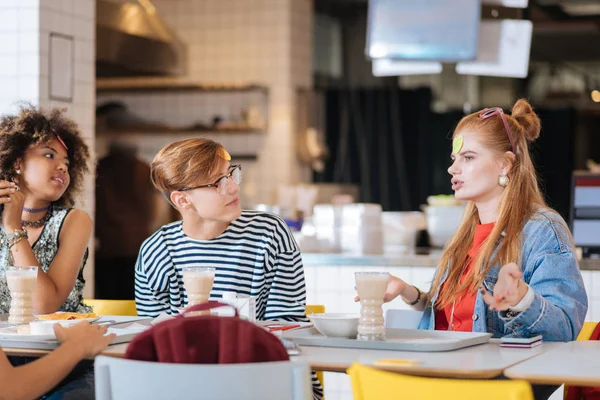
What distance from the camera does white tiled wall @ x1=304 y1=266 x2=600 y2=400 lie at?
457 cm

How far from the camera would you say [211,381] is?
70.3 inches

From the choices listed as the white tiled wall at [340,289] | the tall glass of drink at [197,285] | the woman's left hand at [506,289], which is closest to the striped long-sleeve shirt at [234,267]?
the tall glass of drink at [197,285]

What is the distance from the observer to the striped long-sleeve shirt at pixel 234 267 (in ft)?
9.86

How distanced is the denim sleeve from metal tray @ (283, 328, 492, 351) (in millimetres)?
165

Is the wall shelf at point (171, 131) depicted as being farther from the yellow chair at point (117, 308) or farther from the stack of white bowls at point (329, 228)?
the yellow chair at point (117, 308)

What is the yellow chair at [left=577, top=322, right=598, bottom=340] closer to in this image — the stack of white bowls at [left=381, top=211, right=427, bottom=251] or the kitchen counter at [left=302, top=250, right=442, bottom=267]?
the kitchen counter at [left=302, top=250, right=442, bottom=267]

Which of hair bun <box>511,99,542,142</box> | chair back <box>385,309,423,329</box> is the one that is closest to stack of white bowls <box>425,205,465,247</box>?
chair back <box>385,309,423,329</box>

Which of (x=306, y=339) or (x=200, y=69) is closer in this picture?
(x=306, y=339)

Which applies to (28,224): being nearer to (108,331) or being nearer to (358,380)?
(108,331)

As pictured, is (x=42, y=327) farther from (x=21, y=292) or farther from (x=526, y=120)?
(x=526, y=120)

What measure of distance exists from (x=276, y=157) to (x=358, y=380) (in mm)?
6803

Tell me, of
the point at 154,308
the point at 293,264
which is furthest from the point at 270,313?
the point at 154,308

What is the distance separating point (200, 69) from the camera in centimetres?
883

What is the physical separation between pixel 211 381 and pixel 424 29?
13.2ft
